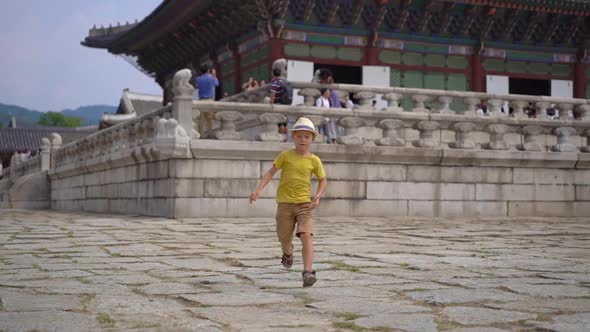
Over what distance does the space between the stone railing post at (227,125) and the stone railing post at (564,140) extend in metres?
5.72

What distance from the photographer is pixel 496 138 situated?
13164 mm

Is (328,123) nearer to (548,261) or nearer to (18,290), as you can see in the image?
(548,261)

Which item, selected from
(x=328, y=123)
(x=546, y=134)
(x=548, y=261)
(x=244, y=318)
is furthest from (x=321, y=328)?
(x=546, y=134)

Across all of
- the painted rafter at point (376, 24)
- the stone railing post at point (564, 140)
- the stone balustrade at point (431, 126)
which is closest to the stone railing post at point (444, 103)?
the stone balustrade at point (431, 126)

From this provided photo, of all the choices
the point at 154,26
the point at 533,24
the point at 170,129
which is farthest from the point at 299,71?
the point at 170,129

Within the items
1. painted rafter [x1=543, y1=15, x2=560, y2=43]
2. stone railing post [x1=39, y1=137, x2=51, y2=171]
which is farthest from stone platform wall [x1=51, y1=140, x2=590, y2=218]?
painted rafter [x1=543, y1=15, x2=560, y2=43]

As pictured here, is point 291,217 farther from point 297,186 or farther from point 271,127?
point 271,127

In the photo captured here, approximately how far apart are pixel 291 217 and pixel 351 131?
735 cm

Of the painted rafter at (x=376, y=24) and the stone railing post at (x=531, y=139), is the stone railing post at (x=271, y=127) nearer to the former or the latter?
the stone railing post at (x=531, y=139)

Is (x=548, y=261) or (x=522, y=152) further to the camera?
(x=522, y=152)

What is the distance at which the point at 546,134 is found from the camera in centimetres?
1428

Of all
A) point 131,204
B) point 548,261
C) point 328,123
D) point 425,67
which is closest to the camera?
point 548,261

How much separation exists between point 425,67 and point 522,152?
29.5ft

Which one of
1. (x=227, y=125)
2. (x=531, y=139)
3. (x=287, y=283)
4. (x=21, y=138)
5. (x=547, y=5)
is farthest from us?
(x=21, y=138)
